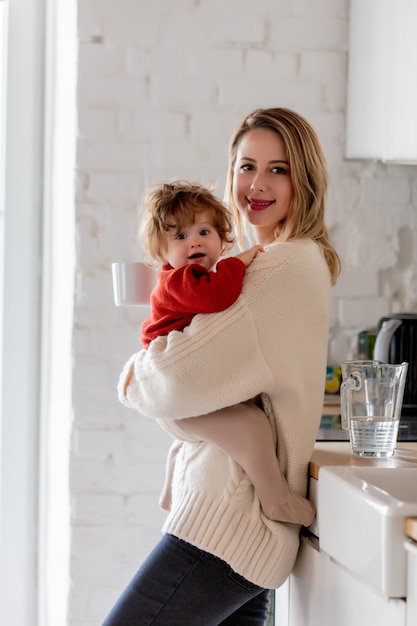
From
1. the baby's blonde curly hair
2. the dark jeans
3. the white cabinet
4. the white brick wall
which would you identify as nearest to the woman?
the dark jeans

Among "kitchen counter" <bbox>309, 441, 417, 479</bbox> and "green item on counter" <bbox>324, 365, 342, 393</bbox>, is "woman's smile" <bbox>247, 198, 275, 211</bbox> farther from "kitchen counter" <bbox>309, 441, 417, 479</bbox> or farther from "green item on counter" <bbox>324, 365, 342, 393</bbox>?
"green item on counter" <bbox>324, 365, 342, 393</bbox>

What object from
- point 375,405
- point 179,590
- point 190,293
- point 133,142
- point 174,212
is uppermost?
point 133,142

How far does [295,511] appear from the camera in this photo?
4.74 feet

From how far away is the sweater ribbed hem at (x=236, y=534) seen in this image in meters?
1.43

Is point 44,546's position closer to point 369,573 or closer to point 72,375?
point 72,375

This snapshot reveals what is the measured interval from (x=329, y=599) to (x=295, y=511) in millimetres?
139

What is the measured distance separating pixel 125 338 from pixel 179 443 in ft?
2.12

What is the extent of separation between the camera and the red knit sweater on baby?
143 cm

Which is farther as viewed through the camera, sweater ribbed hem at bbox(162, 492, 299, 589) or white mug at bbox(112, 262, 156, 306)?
white mug at bbox(112, 262, 156, 306)

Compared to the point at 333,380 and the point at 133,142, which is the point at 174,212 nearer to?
the point at 133,142

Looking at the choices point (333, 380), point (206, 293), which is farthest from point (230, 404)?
point (333, 380)

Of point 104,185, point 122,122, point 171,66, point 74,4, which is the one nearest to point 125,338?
point 104,185

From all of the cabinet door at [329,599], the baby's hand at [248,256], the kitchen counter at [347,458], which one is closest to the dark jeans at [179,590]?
the cabinet door at [329,599]

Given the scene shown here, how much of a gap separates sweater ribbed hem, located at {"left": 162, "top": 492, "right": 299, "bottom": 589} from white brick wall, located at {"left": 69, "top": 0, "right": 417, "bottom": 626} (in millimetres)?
785
